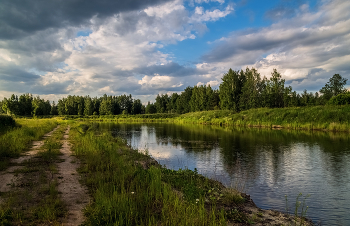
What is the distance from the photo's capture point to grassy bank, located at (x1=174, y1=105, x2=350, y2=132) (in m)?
37.2

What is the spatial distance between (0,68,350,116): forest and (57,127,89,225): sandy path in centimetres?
5633

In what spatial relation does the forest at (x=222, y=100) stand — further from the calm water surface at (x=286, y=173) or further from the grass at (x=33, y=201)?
the grass at (x=33, y=201)

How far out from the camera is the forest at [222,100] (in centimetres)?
7162

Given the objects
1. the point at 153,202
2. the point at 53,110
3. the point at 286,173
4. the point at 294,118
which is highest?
the point at 53,110

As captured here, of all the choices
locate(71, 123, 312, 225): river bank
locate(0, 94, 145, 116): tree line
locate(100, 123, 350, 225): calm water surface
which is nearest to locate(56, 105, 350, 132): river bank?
locate(100, 123, 350, 225): calm water surface

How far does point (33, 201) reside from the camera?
699cm

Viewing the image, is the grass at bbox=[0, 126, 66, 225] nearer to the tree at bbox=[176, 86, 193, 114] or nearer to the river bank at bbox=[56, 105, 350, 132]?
the river bank at bbox=[56, 105, 350, 132]

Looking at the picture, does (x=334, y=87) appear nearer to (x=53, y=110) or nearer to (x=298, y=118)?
(x=298, y=118)

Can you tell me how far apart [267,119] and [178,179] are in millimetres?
45300

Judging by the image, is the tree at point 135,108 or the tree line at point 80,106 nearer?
the tree line at point 80,106

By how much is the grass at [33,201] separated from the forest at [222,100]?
189ft

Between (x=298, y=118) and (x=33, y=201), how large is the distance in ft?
152

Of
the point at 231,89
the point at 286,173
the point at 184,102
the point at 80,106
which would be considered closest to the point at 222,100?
the point at 231,89

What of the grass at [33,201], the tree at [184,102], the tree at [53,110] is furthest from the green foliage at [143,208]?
the tree at [53,110]
